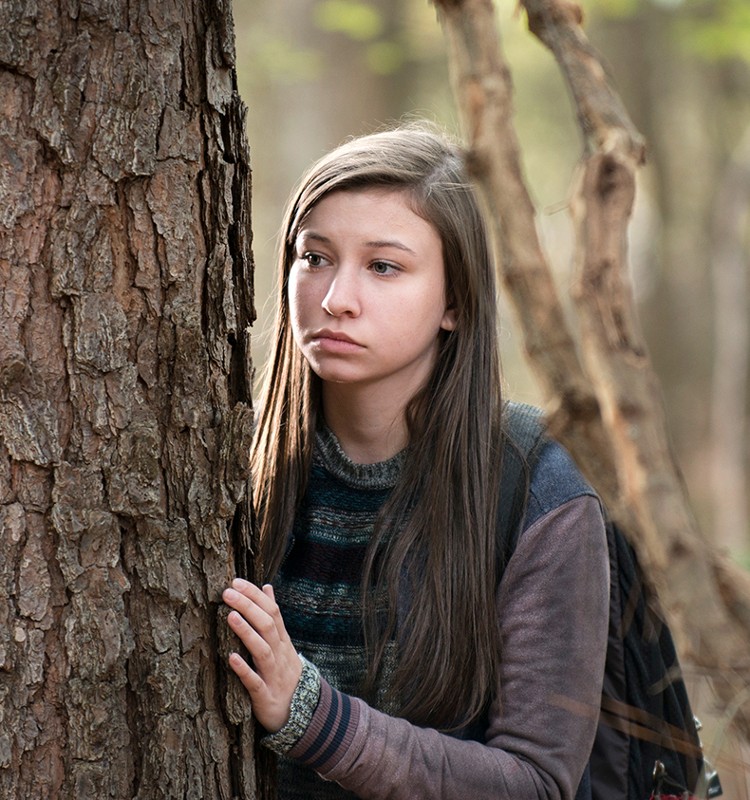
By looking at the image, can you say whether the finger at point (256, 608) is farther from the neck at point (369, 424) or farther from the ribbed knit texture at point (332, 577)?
the neck at point (369, 424)

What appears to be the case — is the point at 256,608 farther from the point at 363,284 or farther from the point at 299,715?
the point at 363,284

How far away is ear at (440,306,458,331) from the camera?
2.42m

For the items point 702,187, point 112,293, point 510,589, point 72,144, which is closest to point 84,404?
point 112,293

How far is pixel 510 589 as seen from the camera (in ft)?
7.28

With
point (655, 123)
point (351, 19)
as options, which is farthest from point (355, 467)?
point (655, 123)

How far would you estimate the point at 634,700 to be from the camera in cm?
230

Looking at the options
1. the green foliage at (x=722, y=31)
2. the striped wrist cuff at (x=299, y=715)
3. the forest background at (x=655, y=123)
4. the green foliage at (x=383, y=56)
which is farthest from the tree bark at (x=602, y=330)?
the green foliage at (x=722, y=31)

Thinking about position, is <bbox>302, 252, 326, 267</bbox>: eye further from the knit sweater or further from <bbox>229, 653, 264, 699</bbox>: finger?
<bbox>229, 653, 264, 699</bbox>: finger

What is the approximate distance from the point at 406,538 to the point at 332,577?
0.69 feet

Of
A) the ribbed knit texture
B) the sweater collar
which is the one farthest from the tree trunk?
the sweater collar

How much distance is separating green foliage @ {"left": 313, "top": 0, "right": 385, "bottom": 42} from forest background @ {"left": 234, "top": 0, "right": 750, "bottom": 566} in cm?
1

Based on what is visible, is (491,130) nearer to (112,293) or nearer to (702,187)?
(112,293)

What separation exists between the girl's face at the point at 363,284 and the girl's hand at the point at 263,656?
52cm

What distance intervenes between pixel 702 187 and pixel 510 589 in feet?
34.8
